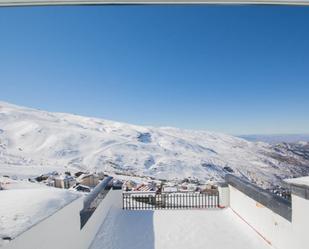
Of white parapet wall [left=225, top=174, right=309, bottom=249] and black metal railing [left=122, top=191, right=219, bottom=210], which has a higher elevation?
white parapet wall [left=225, top=174, right=309, bottom=249]

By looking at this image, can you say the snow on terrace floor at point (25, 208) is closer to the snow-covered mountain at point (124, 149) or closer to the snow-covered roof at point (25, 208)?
the snow-covered roof at point (25, 208)

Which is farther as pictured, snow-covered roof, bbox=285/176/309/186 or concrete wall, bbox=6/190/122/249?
snow-covered roof, bbox=285/176/309/186

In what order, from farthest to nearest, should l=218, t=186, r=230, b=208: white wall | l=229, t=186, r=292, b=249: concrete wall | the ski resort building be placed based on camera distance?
l=218, t=186, r=230, b=208: white wall → l=229, t=186, r=292, b=249: concrete wall → the ski resort building

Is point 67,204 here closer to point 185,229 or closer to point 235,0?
point 235,0

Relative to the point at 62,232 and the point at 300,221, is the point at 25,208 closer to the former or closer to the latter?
the point at 62,232

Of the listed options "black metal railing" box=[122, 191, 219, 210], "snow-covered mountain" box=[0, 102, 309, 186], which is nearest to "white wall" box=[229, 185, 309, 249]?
"black metal railing" box=[122, 191, 219, 210]

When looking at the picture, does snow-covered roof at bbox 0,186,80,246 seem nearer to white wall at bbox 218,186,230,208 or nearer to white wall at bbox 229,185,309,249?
white wall at bbox 229,185,309,249

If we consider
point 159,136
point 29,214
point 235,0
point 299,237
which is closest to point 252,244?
point 299,237
